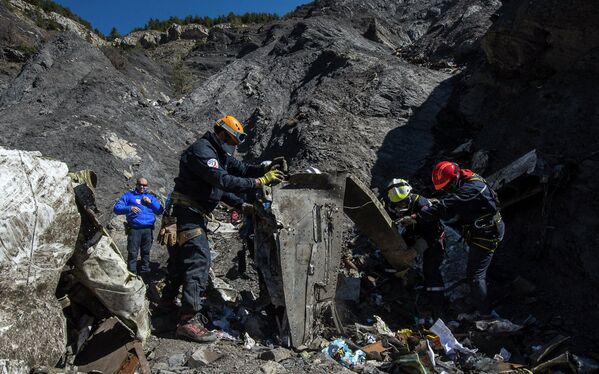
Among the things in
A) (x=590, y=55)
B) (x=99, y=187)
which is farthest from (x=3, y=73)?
(x=590, y=55)

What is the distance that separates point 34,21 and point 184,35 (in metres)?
8.34

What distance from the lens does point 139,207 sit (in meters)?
5.48

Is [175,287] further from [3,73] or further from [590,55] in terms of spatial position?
[3,73]

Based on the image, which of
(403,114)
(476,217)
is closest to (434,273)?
(476,217)

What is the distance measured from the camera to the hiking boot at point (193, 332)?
11.6ft

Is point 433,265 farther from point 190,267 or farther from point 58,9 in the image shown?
point 58,9

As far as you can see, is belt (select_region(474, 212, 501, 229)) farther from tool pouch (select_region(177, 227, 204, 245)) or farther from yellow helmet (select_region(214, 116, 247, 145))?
tool pouch (select_region(177, 227, 204, 245))

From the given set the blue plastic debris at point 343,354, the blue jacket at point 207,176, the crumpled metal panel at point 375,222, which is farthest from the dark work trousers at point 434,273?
the blue jacket at point 207,176

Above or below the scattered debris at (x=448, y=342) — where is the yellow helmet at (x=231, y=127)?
above

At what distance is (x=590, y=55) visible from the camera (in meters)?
6.77

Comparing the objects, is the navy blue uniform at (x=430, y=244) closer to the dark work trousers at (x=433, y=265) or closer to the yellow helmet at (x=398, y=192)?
the dark work trousers at (x=433, y=265)

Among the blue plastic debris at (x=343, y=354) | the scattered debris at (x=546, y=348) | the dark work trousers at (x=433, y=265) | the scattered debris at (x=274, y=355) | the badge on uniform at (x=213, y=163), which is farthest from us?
the dark work trousers at (x=433, y=265)

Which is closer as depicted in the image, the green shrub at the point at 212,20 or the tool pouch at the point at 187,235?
the tool pouch at the point at 187,235

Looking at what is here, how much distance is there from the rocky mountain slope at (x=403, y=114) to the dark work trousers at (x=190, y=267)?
10.2 feet
